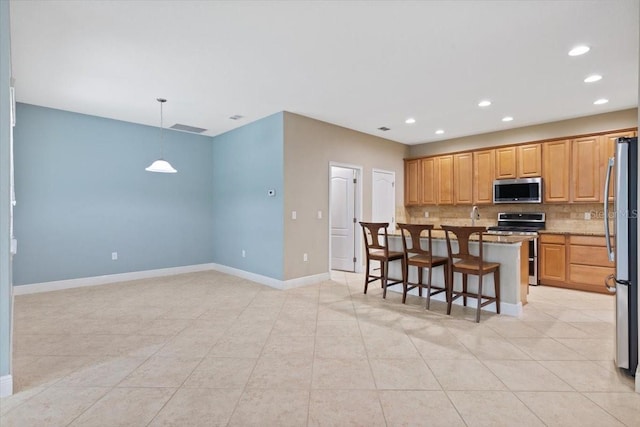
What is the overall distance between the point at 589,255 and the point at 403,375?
13.8ft

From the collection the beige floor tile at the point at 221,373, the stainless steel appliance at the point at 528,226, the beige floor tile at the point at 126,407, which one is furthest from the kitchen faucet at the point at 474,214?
the beige floor tile at the point at 126,407

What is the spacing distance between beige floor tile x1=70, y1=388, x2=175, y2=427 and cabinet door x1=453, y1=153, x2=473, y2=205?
19.7ft

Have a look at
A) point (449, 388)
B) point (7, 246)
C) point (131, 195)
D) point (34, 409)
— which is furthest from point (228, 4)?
point (131, 195)

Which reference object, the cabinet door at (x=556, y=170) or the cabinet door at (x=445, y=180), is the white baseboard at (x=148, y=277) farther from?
the cabinet door at (x=556, y=170)

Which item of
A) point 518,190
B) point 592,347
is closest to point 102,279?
point 592,347

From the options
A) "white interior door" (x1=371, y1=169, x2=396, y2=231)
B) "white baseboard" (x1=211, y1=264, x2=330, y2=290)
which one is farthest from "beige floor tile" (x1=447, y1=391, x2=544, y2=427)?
"white interior door" (x1=371, y1=169, x2=396, y2=231)

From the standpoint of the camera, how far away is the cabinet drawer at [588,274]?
15.6 ft

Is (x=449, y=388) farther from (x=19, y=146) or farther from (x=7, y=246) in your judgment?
(x=19, y=146)

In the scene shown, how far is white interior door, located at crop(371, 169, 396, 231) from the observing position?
6.71m

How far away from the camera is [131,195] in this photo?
5.78 m

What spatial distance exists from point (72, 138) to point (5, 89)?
3.60m

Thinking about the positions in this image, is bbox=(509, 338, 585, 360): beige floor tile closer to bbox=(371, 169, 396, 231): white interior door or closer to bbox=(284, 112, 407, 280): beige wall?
bbox=(284, 112, 407, 280): beige wall

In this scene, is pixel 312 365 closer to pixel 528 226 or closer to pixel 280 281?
pixel 280 281

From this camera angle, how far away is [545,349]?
2879 mm
